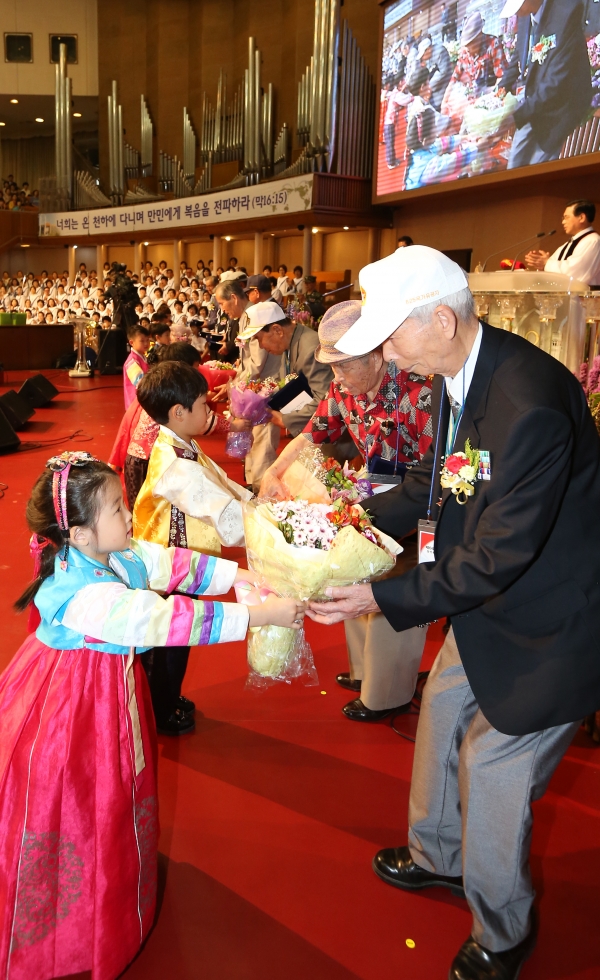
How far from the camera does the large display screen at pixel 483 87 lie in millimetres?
6617

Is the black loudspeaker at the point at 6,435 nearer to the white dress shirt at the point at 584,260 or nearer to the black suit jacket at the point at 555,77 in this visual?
the white dress shirt at the point at 584,260

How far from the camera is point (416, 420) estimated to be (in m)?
2.50

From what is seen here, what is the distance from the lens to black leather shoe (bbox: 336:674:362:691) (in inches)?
116

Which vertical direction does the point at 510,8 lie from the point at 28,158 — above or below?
below

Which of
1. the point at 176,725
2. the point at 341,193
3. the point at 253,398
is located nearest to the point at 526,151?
the point at 341,193

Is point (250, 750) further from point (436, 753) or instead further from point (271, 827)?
point (436, 753)

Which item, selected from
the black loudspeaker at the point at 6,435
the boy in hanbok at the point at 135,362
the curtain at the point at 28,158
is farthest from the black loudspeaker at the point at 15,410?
the curtain at the point at 28,158

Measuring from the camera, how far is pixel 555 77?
6863mm

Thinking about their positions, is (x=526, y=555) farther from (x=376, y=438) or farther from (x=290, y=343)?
(x=290, y=343)

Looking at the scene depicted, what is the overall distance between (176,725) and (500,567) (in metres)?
1.58

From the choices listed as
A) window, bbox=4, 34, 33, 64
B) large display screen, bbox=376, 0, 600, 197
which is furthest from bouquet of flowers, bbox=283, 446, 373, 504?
window, bbox=4, 34, 33, 64

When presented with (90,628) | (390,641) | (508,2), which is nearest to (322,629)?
(390,641)

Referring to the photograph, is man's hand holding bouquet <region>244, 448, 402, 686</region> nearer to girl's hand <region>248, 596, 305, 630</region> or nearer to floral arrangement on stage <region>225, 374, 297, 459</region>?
girl's hand <region>248, 596, 305, 630</region>

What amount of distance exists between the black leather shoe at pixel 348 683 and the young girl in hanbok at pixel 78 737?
1393 mm
